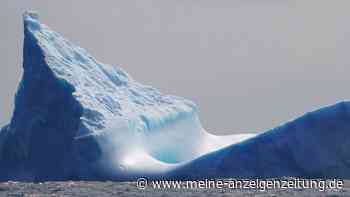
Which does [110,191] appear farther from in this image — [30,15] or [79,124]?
[30,15]

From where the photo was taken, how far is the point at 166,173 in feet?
61.6

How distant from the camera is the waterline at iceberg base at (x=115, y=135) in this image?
1784 cm

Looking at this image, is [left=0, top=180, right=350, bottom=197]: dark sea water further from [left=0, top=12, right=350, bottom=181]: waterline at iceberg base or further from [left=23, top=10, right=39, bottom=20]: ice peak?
[left=23, top=10, right=39, bottom=20]: ice peak

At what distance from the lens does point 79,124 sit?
19531mm

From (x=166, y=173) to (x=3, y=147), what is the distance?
4315mm

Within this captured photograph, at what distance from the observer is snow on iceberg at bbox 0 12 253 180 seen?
19.3 metres

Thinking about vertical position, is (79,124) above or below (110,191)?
above

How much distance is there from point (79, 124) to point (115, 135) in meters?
0.80

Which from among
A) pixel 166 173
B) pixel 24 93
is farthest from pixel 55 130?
pixel 166 173

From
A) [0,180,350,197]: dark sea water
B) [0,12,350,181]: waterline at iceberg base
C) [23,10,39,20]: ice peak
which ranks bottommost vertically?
[0,180,350,197]: dark sea water

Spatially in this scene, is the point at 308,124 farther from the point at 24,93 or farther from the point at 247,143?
the point at 24,93

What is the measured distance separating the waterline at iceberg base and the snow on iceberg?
22 millimetres

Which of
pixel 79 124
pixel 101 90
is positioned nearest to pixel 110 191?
pixel 79 124

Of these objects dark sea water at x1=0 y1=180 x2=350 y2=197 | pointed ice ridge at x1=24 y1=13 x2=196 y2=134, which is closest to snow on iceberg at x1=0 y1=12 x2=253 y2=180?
pointed ice ridge at x1=24 y1=13 x2=196 y2=134
